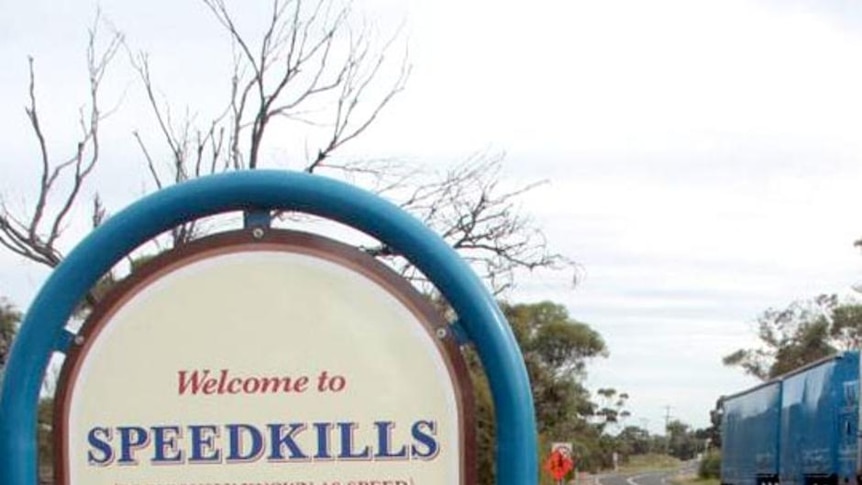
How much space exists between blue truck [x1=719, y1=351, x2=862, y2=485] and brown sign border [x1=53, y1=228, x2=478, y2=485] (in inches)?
773

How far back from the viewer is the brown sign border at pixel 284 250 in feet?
14.5

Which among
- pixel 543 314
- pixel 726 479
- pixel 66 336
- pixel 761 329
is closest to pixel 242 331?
pixel 66 336

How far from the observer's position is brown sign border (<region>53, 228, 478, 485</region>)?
14.5 feet

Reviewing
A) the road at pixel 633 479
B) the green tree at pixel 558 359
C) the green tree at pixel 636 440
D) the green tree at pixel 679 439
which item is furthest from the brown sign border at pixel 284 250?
the green tree at pixel 679 439

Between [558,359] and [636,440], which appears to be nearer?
[558,359]

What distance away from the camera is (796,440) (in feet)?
91.7

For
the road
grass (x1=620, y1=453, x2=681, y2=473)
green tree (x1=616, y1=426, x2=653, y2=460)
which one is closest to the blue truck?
the road

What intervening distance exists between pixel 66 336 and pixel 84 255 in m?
0.23

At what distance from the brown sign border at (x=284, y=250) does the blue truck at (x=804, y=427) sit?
773 inches

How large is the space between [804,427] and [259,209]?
23.8 m

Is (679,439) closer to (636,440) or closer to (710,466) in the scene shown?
(636,440)

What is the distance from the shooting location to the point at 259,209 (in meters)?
4.59

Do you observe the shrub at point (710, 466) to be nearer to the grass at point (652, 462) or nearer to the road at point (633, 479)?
the road at point (633, 479)

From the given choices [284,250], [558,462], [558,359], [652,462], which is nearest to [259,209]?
[284,250]
